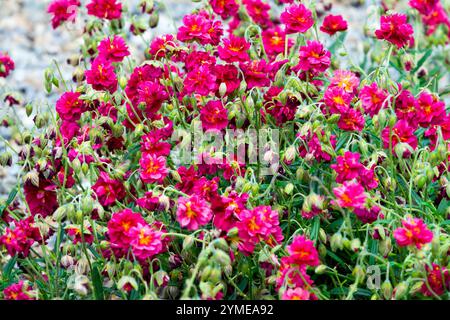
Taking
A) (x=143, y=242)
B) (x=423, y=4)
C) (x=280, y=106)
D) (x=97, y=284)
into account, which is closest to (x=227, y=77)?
(x=280, y=106)

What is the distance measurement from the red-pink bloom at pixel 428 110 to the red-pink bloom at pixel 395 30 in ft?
0.73

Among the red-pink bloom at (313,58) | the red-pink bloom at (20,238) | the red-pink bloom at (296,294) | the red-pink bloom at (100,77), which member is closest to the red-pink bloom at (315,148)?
the red-pink bloom at (313,58)

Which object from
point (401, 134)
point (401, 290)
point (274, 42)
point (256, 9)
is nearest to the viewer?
point (401, 290)

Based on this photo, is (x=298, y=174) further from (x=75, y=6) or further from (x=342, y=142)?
(x=75, y=6)

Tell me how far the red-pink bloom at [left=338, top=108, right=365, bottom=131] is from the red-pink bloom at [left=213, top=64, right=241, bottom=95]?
37 centimetres

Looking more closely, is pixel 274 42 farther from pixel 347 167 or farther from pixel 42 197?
pixel 42 197

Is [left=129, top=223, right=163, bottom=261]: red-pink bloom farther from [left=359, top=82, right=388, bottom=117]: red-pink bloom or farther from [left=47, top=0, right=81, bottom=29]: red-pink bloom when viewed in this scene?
[left=47, top=0, right=81, bottom=29]: red-pink bloom

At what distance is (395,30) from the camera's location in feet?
8.43

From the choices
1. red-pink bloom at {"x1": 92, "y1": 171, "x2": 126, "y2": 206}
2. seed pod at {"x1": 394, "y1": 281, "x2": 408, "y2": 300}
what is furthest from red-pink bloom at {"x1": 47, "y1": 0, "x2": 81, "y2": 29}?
seed pod at {"x1": 394, "y1": 281, "x2": 408, "y2": 300}

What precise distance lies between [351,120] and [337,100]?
0.08 metres

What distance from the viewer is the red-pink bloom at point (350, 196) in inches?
83.1

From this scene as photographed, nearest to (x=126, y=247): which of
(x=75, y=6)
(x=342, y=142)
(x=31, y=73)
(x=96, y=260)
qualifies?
(x=96, y=260)
